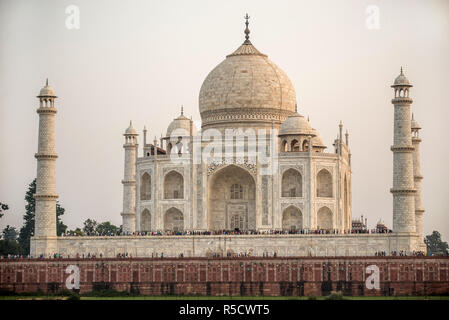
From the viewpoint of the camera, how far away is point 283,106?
200 ft

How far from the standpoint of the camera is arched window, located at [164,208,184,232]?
189 ft

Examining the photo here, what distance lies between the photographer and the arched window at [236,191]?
192ft

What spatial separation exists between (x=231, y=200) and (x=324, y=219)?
182 inches

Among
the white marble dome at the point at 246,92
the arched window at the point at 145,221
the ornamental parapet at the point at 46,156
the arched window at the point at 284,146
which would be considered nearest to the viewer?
the ornamental parapet at the point at 46,156

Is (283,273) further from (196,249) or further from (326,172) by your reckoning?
(326,172)

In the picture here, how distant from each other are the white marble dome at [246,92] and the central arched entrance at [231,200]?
10.8 ft

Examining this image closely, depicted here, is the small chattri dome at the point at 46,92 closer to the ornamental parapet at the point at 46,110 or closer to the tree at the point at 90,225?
the ornamental parapet at the point at 46,110

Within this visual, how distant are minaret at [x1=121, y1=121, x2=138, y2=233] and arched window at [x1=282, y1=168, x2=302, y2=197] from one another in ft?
28.0

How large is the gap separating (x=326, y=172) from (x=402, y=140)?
18.1ft

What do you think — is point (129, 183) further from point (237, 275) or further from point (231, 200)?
point (237, 275)

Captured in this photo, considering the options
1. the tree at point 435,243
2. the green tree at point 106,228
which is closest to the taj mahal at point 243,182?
the green tree at point 106,228

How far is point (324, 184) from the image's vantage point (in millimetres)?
57312

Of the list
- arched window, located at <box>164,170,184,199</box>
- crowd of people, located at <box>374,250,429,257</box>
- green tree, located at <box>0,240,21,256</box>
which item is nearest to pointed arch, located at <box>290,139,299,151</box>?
arched window, located at <box>164,170,184,199</box>
